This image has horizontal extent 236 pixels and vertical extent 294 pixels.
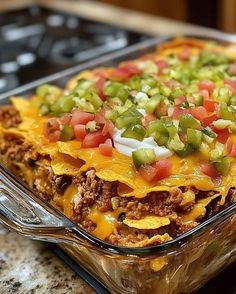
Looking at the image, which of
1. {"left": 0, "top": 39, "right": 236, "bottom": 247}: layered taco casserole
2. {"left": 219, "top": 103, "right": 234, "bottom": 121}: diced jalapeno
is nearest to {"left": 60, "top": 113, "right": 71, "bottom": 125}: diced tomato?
{"left": 0, "top": 39, "right": 236, "bottom": 247}: layered taco casserole

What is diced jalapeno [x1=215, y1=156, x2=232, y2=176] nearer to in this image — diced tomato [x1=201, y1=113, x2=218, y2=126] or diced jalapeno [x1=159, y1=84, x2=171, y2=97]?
diced tomato [x1=201, y1=113, x2=218, y2=126]

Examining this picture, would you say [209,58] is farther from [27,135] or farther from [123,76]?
[27,135]

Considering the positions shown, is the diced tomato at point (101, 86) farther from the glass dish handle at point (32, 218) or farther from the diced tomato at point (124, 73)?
the glass dish handle at point (32, 218)

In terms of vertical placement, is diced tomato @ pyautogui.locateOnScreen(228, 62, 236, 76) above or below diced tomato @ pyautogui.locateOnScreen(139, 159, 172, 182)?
below

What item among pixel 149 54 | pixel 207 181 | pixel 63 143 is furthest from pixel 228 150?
pixel 149 54

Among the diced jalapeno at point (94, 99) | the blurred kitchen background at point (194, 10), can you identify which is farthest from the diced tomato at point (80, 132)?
the blurred kitchen background at point (194, 10)

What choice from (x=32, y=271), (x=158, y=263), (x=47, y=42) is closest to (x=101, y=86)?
(x=32, y=271)
